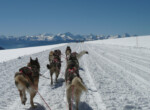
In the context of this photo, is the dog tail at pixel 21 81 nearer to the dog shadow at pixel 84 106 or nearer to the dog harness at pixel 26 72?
the dog harness at pixel 26 72

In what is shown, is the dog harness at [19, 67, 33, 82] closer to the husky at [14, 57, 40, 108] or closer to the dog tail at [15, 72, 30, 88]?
the husky at [14, 57, 40, 108]

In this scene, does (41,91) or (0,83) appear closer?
(41,91)

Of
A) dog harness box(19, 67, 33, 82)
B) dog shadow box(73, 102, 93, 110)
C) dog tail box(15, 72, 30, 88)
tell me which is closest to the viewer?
dog tail box(15, 72, 30, 88)

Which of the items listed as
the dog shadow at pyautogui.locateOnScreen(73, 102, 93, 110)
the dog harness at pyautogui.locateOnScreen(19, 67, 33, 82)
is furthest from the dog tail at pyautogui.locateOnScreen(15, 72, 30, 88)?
the dog shadow at pyautogui.locateOnScreen(73, 102, 93, 110)

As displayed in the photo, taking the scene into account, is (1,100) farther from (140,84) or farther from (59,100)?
(140,84)

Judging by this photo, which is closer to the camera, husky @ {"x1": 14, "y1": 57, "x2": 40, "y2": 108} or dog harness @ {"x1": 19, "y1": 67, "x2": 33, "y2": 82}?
husky @ {"x1": 14, "y1": 57, "x2": 40, "y2": 108}

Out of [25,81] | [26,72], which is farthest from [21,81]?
[26,72]

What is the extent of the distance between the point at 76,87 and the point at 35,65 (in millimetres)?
2157

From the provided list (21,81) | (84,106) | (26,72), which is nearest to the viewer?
(21,81)

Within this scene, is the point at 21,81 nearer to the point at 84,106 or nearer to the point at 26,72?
the point at 26,72

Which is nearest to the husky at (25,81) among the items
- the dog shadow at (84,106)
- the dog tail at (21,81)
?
the dog tail at (21,81)

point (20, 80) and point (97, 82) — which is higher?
point (20, 80)

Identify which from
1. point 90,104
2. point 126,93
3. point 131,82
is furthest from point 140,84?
point 90,104

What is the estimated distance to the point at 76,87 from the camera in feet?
13.0
